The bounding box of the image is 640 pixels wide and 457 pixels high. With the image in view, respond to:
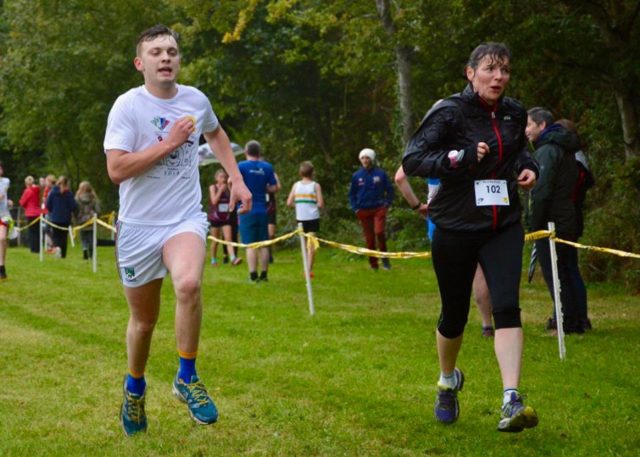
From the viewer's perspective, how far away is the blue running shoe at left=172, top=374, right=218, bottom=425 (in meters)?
5.78

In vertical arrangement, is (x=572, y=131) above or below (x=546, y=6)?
below

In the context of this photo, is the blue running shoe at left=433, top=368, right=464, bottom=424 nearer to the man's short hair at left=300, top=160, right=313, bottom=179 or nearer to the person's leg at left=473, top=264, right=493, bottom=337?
the person's leg at left=473, top=264, right=493, bottom=337

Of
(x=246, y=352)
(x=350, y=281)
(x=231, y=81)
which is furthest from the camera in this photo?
(x=231, y=81)

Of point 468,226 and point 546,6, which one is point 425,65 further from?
point 468,226

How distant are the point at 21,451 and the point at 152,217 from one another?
1.48 meters

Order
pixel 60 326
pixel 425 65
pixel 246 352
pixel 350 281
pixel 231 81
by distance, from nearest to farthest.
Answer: pixel 246 352
pixel 60 326
pixel 350 281
pixel 425 65
pixel 231 81

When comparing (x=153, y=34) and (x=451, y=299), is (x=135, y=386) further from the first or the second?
(x=153, y=34)

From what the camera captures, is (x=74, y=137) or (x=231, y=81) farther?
(x=74, y=137)

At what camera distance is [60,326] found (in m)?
11.9

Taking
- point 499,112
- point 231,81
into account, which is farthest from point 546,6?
point 231,81

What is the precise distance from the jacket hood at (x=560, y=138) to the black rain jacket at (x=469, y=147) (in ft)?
13.3

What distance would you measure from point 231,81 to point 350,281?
46.1 ft

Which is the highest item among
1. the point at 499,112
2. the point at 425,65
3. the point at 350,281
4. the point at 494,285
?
the point at 425,65

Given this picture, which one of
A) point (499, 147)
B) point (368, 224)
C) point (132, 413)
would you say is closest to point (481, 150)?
point (499, 147)
